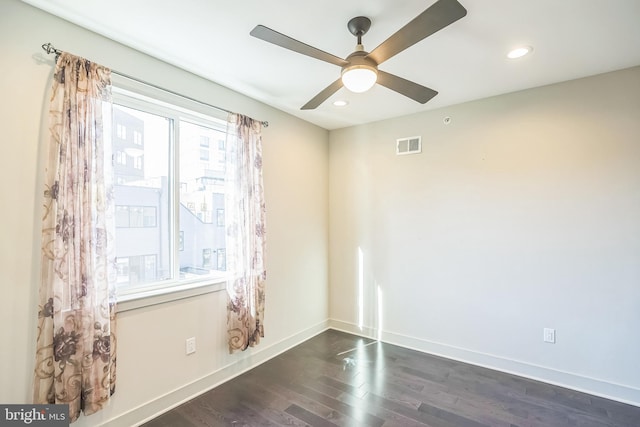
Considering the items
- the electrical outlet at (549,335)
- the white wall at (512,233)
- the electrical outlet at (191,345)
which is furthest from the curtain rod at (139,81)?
the electrical outlet at (549,335)

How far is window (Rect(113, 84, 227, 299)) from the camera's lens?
2.20 metres

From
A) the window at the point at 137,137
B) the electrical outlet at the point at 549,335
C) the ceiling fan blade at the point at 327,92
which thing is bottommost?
the electrical outlet at the point at 549,335

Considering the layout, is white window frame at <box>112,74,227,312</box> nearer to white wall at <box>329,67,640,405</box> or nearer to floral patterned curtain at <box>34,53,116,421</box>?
floral patterned curtain at <box>34,53,116,421</box>

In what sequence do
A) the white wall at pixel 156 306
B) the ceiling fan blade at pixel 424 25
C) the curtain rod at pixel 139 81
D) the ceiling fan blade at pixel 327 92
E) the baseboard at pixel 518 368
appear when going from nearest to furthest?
1. the ceiling fan blade at pixel 424 25
2. the white wall at pixel 156 306
3. the curtain rod at pixel 139 81
4. the ceiling fan blade at pixel 327 92
5. the baseboard at pixel 518 368

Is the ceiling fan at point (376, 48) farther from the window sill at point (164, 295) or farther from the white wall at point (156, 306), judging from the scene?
the window sill at point (164, 295)

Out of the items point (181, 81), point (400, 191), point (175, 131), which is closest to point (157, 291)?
point (175, 131)

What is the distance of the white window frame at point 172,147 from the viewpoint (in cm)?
212

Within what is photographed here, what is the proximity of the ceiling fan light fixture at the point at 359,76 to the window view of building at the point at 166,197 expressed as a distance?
150cm

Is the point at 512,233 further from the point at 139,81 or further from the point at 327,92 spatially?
the point at 139,81

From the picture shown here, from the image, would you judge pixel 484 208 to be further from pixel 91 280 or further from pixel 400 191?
pixel 91 280

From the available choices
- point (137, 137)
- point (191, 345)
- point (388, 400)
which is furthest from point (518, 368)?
point (137, 137)

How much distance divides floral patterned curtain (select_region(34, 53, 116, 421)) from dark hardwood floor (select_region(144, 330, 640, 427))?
2.23 feet

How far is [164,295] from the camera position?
2.27m

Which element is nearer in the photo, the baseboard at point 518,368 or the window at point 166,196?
the window at point 166,196
